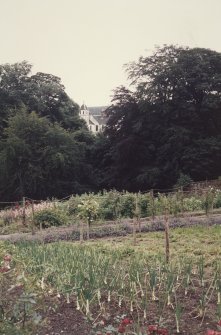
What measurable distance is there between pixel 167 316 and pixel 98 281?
1096 mm

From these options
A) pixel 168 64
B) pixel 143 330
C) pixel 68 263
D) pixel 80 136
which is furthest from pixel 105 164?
pixel 143 330

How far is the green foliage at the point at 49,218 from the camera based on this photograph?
771 inches

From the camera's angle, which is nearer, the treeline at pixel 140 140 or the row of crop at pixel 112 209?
the row of crop at pixel 112 209

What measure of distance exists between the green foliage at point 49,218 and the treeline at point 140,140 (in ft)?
44.1

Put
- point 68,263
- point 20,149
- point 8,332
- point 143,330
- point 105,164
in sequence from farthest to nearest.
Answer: point 105,164 → point 20,149 → point 68,263 → point 143,330 → point 8,332

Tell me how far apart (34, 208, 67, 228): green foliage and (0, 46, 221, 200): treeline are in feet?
44.1

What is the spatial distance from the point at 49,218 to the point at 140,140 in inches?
714

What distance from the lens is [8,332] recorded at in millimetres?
3984

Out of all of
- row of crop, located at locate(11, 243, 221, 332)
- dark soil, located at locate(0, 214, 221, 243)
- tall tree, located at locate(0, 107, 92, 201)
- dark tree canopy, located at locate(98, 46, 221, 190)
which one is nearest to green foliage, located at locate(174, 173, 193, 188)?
dark tree canopy, located at locate(98, 46, 221, 190)

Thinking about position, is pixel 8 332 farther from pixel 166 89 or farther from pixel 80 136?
pixel 80 136

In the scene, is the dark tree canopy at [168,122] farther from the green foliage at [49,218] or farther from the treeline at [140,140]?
the green foliage at [49,218]

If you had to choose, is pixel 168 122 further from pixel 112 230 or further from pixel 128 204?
pixel 112 230

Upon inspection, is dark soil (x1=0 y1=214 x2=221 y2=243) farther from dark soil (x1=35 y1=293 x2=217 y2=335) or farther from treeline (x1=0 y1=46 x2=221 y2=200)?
treeline (x1=0 y1=46 x2=221 y2=200)

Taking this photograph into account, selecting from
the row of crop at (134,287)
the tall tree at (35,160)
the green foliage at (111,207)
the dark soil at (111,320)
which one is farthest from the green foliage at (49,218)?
the tall tree at (35,160)
